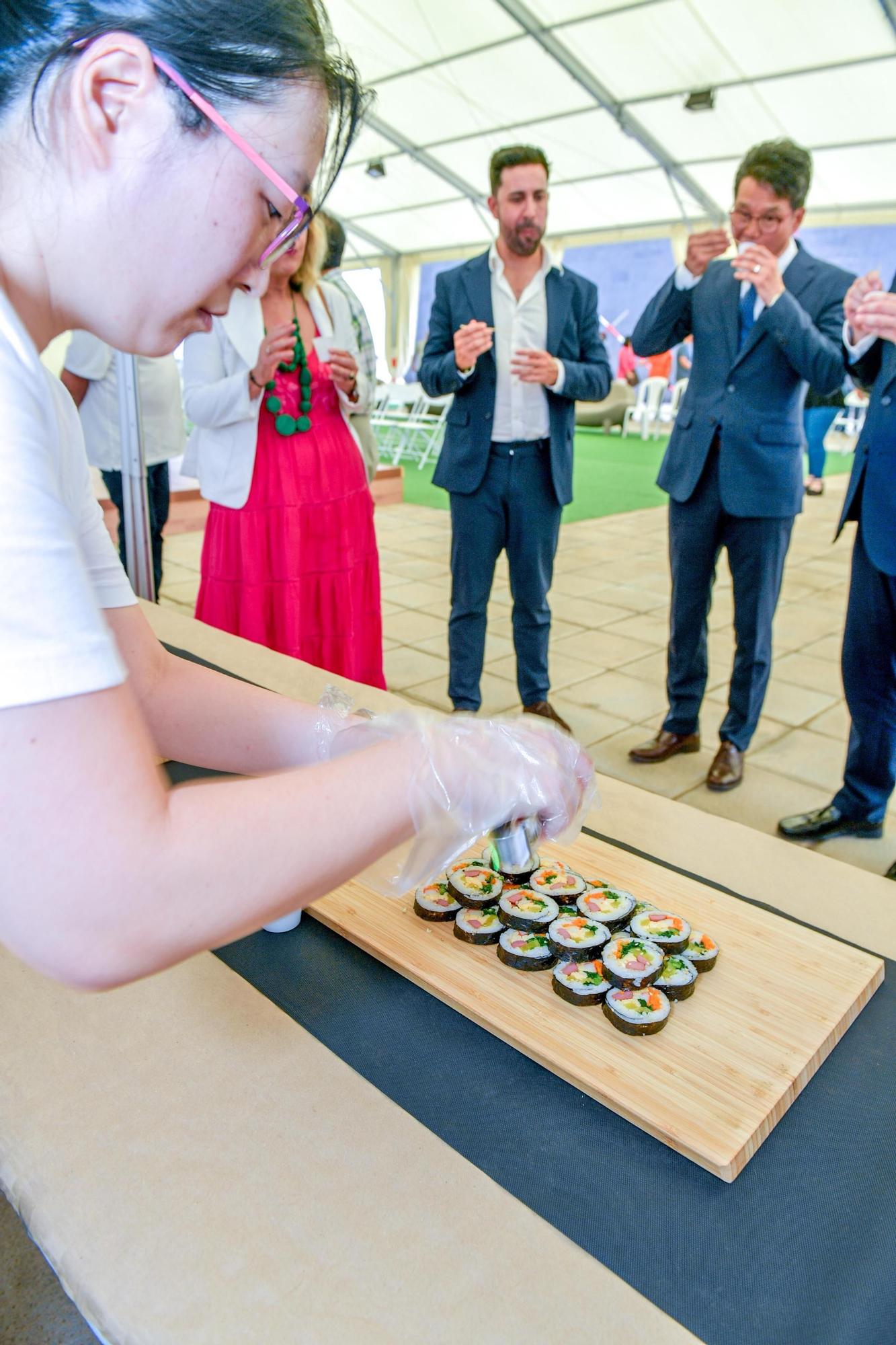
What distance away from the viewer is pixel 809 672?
3.38m

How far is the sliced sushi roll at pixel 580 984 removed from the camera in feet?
2.46

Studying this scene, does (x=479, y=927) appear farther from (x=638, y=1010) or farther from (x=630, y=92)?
(x=630, y=92)

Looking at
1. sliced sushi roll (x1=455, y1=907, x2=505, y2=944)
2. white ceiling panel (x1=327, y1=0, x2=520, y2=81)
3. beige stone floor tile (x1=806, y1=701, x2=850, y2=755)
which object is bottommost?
beige stone floor tile (x1=806, y1=701, x2=850, y2=755)

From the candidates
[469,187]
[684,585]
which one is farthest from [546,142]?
[684,585]

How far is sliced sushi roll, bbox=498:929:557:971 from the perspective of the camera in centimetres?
79

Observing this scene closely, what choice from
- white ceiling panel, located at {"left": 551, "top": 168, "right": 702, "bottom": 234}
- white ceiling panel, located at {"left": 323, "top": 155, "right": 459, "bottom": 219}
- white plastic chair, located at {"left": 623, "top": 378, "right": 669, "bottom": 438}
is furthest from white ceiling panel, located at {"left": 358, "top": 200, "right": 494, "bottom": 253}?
white plastic chair, located at {"left": 623, "top": 378, "right": 669, "bottom": 438}

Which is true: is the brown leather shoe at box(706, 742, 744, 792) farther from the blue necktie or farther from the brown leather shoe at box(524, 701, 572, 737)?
the blue necktie

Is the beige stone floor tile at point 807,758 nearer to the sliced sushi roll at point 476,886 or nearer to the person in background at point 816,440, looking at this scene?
the sliced sushi roll at point 476,886

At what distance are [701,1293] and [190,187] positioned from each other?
2.26ft

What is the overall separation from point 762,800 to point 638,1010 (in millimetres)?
1798

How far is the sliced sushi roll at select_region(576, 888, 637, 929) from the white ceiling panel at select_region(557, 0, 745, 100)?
9.14m

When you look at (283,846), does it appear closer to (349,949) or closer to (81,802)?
(81,802)

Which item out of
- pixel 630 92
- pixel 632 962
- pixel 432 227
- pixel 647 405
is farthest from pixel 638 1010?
pixel 432 227

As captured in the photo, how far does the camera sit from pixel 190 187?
0.51 metres
